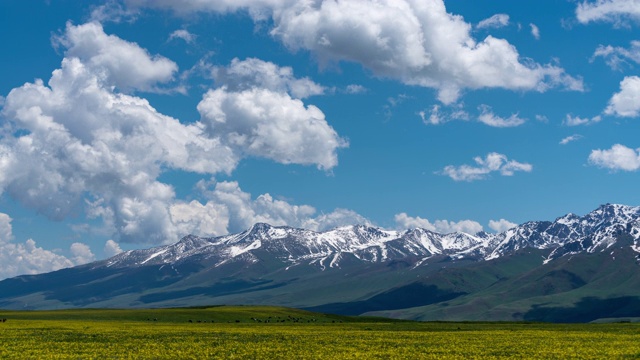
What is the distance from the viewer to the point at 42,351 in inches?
Answer: 3022

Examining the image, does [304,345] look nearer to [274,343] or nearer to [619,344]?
[274,343]

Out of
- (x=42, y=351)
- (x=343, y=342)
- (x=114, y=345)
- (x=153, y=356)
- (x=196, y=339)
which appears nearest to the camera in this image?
(x=153, y=356)

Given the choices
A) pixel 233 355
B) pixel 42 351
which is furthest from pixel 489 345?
pixel 42 351

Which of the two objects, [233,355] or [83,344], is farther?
[83,344]

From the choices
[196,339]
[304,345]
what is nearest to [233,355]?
[304,345]

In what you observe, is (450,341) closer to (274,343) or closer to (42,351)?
(274,343)

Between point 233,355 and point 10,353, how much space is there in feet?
80.6

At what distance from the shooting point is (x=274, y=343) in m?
91.2

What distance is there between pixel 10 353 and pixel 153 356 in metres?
16.3

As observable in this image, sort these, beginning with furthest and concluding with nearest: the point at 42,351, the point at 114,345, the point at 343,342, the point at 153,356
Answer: the point at 343,342
the point at 114,345
the point at 42,351
the point at 153,356

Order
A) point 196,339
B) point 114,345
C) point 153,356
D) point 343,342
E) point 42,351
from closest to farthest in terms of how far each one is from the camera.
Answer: point 153,356 < point 42,351 < point 114,345 < point 343,342 < point 196,339

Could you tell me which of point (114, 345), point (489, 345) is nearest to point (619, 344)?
point (489, 345)

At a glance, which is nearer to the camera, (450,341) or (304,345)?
(304,345)

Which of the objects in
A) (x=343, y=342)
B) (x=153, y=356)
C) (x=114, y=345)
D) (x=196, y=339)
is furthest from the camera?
(x=196, y=339)
